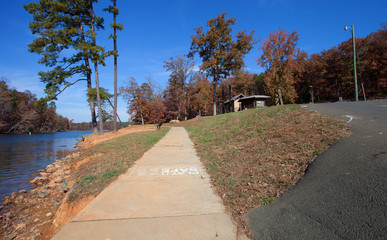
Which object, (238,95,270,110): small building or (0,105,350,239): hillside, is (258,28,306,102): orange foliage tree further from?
(0,105,350,239): hillside

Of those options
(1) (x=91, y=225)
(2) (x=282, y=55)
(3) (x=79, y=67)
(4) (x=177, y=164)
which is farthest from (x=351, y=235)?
(2) (x=282, y=55)

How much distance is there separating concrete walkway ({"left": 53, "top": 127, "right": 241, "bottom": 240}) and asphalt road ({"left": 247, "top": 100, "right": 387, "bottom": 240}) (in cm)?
66

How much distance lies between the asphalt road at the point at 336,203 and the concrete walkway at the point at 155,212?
660 millimetres

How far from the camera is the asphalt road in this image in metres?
2.27

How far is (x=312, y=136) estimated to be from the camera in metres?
5.73

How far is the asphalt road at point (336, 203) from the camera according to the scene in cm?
227

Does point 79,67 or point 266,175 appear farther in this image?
point 79,67

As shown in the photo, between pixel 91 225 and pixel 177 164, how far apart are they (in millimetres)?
3530

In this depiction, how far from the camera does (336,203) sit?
2.72 metres

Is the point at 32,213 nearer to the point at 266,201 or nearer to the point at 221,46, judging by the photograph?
the point at 266,201

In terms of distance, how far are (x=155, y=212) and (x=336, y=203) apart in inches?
108

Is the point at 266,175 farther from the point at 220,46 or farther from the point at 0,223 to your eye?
the point at 220,46

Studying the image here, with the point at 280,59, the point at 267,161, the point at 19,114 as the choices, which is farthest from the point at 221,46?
the point at 19,114

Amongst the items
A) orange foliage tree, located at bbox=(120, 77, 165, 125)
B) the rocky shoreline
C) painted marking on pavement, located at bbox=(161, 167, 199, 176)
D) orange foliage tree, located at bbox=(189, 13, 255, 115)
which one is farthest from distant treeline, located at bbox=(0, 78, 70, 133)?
painted marking on pavement, located at bbox=(161, 167, 199, 176)
